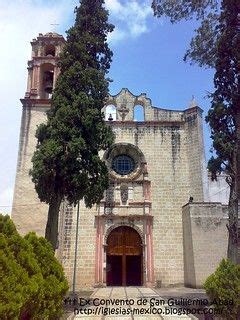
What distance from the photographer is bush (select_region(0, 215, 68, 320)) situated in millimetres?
4087

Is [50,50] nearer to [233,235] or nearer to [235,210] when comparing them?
[235,210]

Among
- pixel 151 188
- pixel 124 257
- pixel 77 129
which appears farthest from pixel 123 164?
pixel 77 129

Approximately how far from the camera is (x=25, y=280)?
4699 mm

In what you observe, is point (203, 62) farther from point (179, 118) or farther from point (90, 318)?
point (179, 118)

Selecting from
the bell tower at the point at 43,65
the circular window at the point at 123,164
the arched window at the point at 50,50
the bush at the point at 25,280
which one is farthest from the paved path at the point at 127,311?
the arched window at the point at 50,50

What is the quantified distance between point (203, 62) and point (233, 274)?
6.28 meters

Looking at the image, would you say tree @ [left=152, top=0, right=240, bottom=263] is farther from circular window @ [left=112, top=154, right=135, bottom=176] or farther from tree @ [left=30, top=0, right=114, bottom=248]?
circular window @ [left=112, top=154, right=135, bottom=176]

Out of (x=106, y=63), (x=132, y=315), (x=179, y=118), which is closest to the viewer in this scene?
(x=132, y=315)

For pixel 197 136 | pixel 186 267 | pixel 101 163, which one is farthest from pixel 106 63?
pixel 186 267

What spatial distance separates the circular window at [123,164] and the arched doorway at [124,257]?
3.12 metres

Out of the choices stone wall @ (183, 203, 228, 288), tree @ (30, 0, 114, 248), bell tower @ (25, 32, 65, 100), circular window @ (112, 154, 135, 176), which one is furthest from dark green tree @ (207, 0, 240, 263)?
bell tower @ (25, 32, 65, 100)

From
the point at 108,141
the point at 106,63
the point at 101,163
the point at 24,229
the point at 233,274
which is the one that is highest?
the point at 106,63

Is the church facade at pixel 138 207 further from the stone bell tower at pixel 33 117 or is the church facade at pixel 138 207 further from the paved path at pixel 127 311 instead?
the paved path at pixel 127 311

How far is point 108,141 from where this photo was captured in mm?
11156
